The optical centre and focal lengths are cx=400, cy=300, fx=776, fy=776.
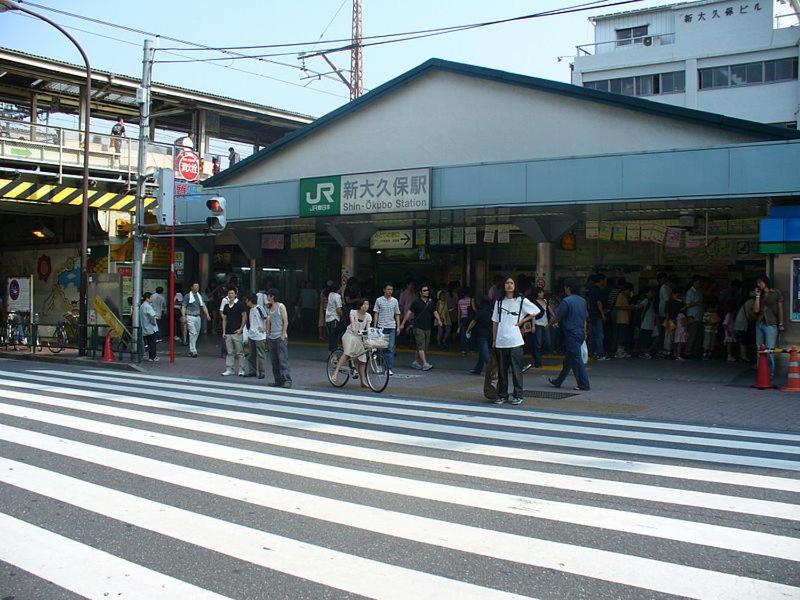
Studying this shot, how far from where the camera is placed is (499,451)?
331 inches

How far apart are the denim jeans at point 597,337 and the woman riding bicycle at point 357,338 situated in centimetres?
668

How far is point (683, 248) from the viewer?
21.3 m

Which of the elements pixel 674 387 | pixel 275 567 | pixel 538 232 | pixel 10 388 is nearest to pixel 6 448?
pixel 275 567

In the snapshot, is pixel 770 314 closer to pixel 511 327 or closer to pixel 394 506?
pixel 511 327

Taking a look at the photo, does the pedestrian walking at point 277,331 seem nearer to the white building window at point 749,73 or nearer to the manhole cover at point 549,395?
the manhole cover at point 549,395

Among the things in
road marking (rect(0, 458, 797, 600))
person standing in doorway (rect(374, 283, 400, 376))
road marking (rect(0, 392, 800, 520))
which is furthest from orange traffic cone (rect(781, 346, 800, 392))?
road marking (rect(0, 458, 797, 600))

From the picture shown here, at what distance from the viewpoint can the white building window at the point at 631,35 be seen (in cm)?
4622

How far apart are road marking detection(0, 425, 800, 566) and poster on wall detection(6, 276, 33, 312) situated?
671 inches

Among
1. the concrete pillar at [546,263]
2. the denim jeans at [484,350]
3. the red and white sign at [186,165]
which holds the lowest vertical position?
the denim jeans at [484,350]

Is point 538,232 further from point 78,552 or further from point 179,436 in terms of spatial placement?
point 78,552

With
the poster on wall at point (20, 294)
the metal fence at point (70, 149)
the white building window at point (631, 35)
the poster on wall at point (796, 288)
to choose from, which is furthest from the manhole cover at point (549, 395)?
the white building window at point (631, 35)

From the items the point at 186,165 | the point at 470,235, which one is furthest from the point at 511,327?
the point at 186,165

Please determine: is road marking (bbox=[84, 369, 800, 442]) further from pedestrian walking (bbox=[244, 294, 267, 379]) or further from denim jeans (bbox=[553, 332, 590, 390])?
denim jeans (bbox=[553, 332, 590, 390])

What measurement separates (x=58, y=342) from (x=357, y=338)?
40.2 ft
